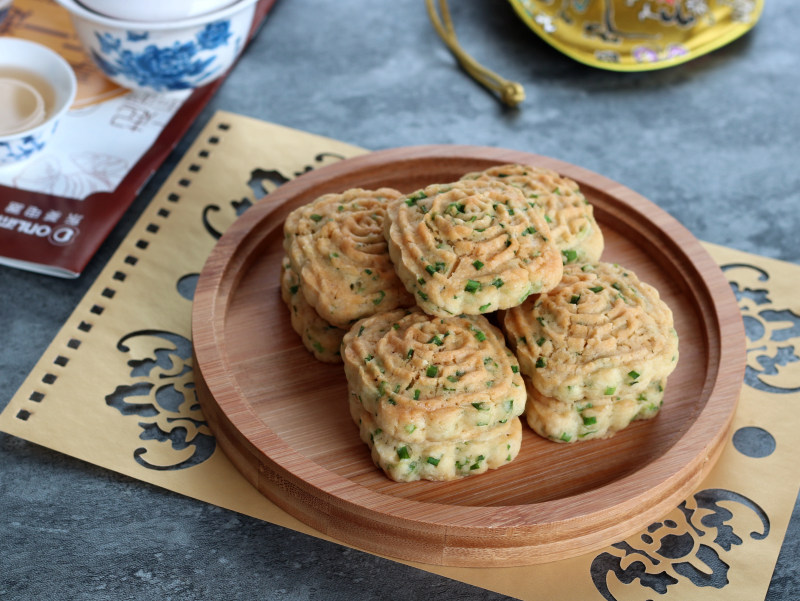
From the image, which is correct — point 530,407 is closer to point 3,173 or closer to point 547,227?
point 547,227

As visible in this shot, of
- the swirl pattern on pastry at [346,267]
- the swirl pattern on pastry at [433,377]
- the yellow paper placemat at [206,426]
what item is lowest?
the yellow paper placemat at [206,426]

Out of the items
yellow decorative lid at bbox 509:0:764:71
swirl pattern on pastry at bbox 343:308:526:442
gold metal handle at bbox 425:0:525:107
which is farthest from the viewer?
yellow decorative lid at bbox 509:0:764:71

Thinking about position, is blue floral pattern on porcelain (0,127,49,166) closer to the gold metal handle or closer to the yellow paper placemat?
the yellow paper placemat

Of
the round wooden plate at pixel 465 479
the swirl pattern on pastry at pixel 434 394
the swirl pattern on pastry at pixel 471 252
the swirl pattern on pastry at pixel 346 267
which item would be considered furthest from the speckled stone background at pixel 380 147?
the swirl pattern on pastry at pixel 471 252

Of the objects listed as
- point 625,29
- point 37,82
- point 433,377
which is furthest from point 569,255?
point 37,82

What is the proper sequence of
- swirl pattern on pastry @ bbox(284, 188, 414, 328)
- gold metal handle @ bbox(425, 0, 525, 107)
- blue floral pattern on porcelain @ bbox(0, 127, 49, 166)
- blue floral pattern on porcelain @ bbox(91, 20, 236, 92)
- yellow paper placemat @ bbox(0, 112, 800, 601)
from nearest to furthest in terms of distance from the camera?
1. yellow paper placemat @ bbox(0, 112, 800, 601)
2. swirl pattern on pastry @ bbox(284, 188, 414, 328)
3. blue floral pattern on porcelain @ bbox(0, 127, 49, 166)
4. blue floral pattern on porcelain @ bbox(91, 20, 236, 92)
5. gold metal handle @ bbox(425, 0, 525, 107)

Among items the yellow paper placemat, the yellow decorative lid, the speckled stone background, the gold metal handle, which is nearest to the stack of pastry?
the yellow paper placemat

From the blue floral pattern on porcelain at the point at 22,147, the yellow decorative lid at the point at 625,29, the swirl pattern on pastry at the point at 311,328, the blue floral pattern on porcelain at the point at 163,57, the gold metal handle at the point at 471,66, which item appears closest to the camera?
the swirl pattern on pastry at the point at 311,328

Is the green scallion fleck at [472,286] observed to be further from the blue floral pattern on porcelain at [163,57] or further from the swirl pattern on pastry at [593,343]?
the blue floral pattern on porcelain at [163,57]
